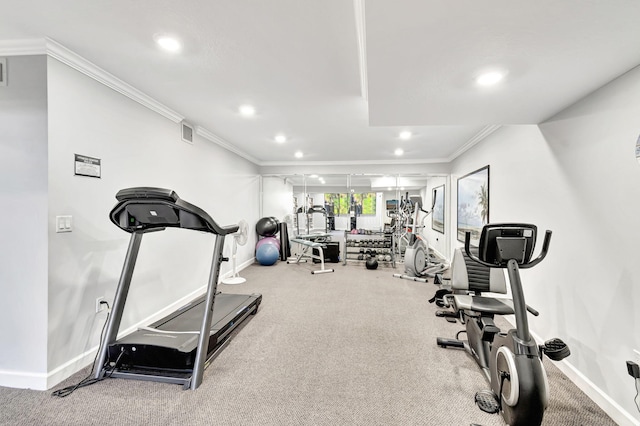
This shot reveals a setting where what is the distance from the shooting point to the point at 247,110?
3.21 m

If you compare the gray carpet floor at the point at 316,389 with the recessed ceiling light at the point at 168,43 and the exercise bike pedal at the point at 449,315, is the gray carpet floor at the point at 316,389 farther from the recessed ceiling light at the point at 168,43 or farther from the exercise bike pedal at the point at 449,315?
the recessed ceiling light at the point at 168,43

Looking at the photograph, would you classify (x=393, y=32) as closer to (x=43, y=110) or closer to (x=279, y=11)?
(x=279, y=11)

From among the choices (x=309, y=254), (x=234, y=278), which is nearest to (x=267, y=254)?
(x=234, y=278)

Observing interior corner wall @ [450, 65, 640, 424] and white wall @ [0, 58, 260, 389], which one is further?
white wall @ [0, 58, 260, 389]

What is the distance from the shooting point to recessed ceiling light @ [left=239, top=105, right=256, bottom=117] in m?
3.12

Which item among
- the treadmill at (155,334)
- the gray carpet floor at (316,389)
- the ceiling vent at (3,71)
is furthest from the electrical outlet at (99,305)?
the ceiling vent at (3,71)

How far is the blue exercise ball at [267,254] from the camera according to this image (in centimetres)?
590

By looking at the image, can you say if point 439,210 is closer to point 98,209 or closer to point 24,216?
point 98,209

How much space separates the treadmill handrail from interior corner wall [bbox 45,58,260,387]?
0.41m

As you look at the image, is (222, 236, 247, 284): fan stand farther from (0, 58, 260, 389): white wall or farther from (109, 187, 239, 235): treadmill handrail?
(109, 187, 239, 235): treadmill handrail

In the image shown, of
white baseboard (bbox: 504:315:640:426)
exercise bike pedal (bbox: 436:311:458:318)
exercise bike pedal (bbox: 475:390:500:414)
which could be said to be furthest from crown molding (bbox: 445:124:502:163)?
exercise bike pedal (bbox: 475:390:500:414)

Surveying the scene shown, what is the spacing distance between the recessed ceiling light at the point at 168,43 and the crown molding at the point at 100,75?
750mm

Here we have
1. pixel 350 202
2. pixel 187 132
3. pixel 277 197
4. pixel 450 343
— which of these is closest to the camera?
pixel 450 343

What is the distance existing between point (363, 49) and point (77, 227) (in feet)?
8.40
